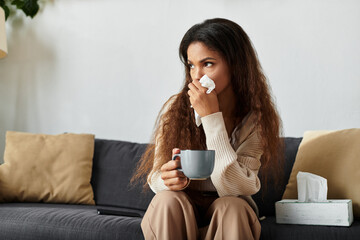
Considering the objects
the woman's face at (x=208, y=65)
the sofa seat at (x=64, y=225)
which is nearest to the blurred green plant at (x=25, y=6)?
the sofa seat at (x=64, y=225)

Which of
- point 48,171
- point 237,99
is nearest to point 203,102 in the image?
point 237,99

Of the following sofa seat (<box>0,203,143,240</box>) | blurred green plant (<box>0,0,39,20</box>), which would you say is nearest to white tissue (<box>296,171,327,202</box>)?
sofa seat (<box>0,203,143,240</box>)

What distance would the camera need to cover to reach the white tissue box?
174 centimetres

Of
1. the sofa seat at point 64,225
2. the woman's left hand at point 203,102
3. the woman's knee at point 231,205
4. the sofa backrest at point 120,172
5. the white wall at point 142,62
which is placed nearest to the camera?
the woman's knee at point 231,205

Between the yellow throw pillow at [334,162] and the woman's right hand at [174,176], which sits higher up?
the woman's right hand at [174,176]

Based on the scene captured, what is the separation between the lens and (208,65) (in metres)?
1.78

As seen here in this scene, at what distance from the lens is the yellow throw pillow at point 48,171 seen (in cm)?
248

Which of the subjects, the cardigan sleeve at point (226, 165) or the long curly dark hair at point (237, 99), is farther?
the long curly dark hair at point (237, 99)

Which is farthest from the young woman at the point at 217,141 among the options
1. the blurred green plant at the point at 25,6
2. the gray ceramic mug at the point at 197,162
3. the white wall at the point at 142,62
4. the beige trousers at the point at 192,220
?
the blurred green plant at the point at 25,6

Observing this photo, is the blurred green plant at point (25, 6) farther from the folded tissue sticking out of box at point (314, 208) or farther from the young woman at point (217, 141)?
the folded tissue sticking out of box at point (314, 208)

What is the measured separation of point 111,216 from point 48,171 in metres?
0.66

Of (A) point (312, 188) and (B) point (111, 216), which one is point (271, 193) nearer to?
(A) point (312, 188)

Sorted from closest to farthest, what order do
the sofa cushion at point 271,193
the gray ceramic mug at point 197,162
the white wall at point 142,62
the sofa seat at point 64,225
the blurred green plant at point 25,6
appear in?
the gray ceramic mug at point 197,162 → the sofa seat at point 64,225 → the sofa cushion at point 271,193 → the white wall at point 142,62 → the blurred green plant at point 25,6

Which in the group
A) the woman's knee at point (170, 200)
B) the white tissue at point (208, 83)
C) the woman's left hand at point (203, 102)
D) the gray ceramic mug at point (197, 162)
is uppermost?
the white tissue at point (208, 83)
